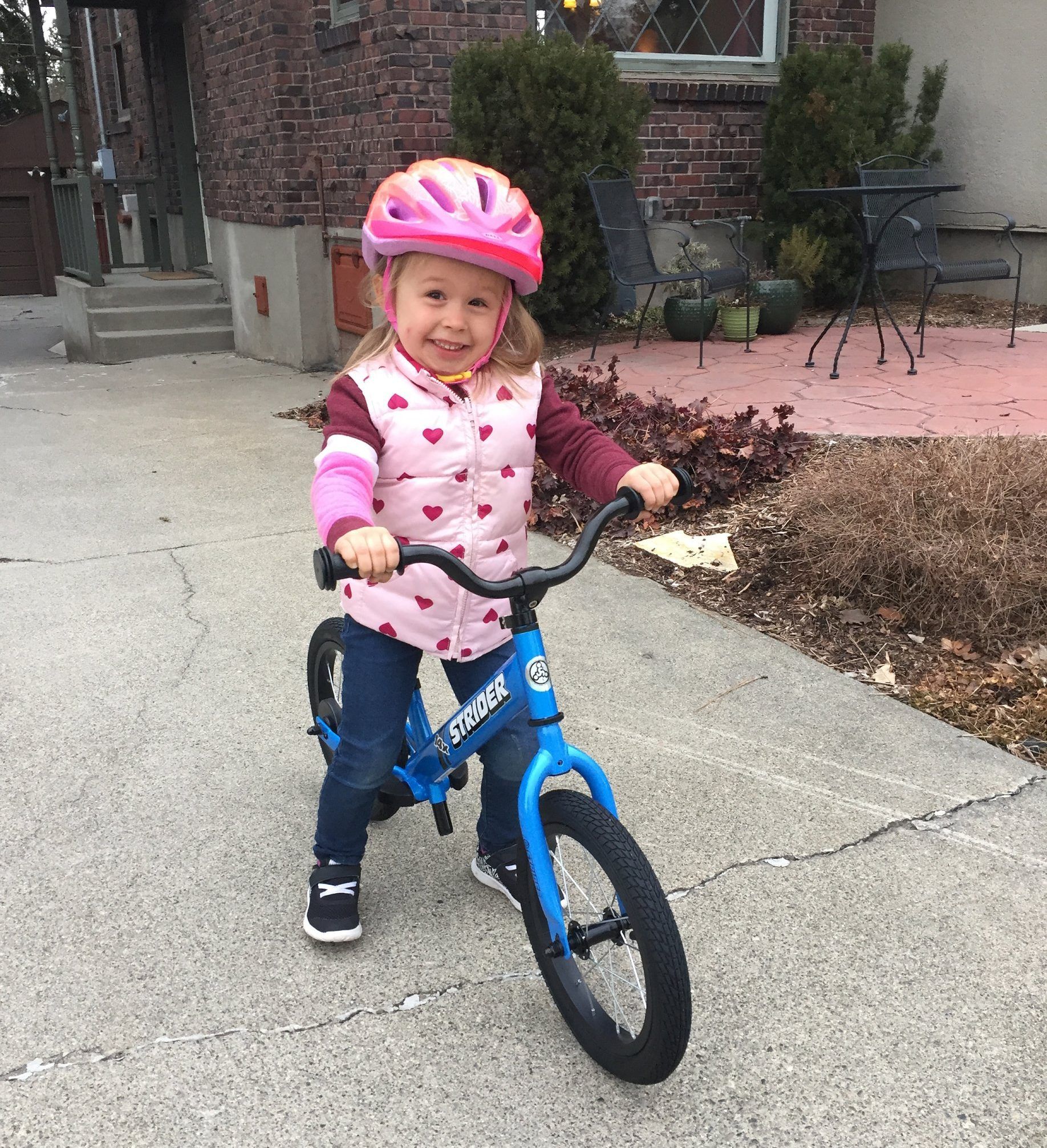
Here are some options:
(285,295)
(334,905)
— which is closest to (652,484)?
(334,905)

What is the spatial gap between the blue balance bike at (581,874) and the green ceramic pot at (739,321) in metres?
5.89

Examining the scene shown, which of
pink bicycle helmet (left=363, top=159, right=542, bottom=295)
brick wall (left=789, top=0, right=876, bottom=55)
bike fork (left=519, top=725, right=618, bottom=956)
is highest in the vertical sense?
brick wall (left=789, top=0, right=876, bottom=55)

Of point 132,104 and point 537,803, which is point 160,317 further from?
point 537,803

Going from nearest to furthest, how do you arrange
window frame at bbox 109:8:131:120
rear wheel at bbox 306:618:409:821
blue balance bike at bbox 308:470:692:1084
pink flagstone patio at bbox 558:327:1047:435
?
blue balance bike at bbox 308:470:692:1084, rear wheel at bbox 306:618:409:821, pink flagstone patio at bbox 558:327:1047:435, window frame at bbox 109:8:131:120

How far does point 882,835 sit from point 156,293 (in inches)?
355

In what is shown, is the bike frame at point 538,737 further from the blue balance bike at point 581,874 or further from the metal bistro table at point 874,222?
the metal bistro table at point 874,222

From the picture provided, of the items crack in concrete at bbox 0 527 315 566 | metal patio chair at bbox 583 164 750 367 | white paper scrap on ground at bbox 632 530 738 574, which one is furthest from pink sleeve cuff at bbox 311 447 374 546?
metal patio chair at bbox 583 164 750 367

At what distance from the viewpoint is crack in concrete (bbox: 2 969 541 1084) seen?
196 cm

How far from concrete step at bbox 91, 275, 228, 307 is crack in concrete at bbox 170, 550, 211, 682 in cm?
604

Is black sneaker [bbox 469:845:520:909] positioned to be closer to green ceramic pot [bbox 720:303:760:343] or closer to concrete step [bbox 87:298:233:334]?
green ceramic pot [bbox 720:303:760:343]

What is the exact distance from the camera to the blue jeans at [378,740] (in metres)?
2.21

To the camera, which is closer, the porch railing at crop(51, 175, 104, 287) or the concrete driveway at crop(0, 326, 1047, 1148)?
the concrete driveway at crop(0, 326, 1047, 1148)

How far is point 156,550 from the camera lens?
464 centimetres

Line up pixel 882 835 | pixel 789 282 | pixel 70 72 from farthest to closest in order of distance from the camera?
pixel 70 72 → pixel 789 282 → pixel 882 835
